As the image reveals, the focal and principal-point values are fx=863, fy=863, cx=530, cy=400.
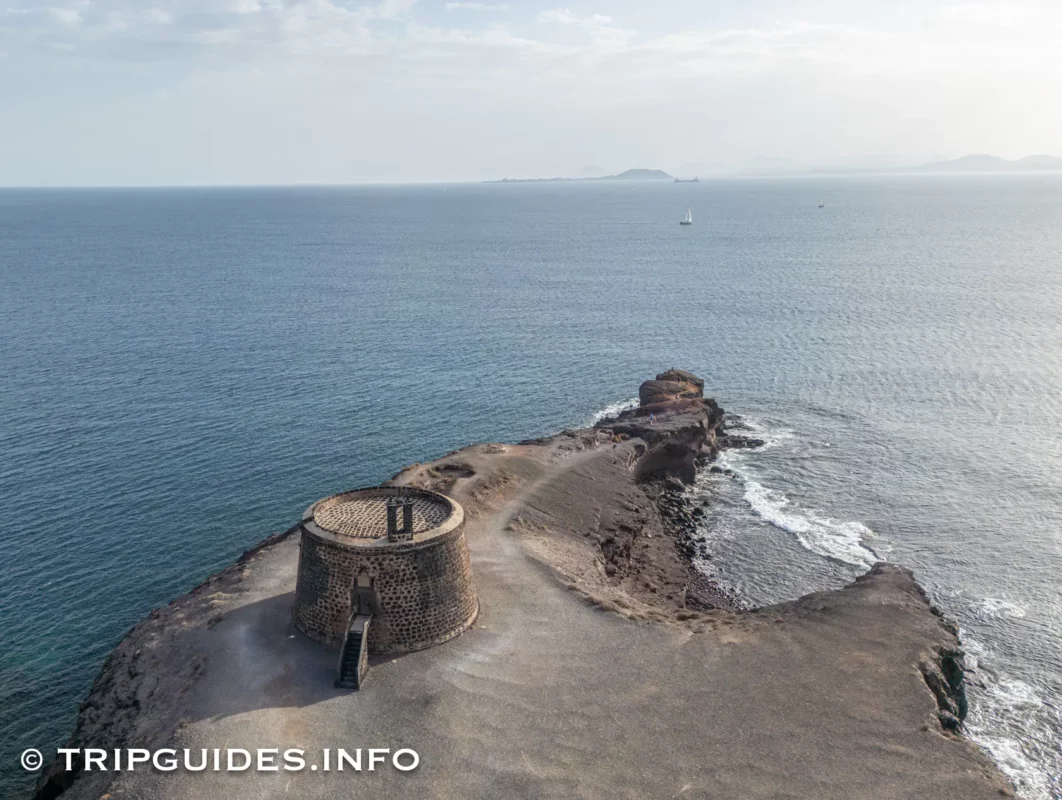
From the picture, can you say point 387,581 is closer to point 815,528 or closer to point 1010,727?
point 1010,727

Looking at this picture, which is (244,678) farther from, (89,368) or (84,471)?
(89,368)

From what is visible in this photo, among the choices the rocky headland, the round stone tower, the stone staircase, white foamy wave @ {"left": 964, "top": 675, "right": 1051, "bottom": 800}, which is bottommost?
white foamy wave @ {"left": 964, "top": 675, "right": 1051, "bottom": 800}

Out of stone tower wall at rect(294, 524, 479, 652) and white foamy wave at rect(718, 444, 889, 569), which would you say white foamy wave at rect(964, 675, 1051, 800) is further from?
stone tower wall at rect(294, 524, 479, 652)

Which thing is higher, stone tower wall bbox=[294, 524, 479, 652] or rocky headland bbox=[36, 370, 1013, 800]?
stone tower wall bbox=[294, 524, 479, 652]

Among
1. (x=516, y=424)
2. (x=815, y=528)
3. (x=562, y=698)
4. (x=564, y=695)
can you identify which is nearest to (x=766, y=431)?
(x=815, y=528)

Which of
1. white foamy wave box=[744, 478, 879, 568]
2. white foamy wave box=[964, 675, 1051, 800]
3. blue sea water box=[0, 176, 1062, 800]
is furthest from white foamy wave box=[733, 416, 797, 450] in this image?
white foamy wave box=[964, 675, 1051, 800]

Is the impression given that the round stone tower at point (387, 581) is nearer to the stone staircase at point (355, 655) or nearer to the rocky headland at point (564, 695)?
the stone staircase at point (355, 655)
